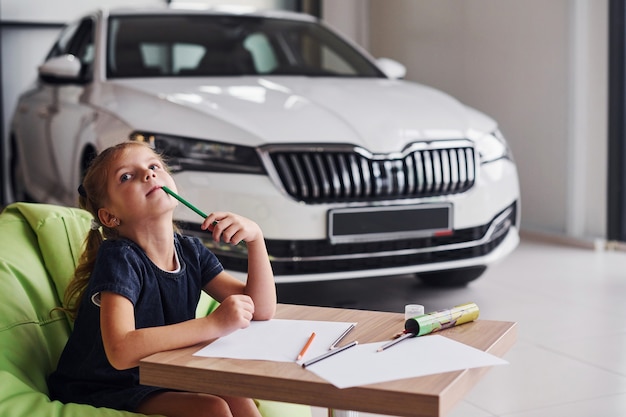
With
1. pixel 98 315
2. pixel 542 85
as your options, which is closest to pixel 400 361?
pixel 98 315

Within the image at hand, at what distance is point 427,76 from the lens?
24.8ft

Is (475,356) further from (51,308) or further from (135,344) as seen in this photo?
(51,308)

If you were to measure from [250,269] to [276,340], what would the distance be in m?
0.32

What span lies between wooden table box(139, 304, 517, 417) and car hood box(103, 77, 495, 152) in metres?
1.97

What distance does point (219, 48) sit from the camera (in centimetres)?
472

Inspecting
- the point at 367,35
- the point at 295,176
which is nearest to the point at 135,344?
the point at 295,176

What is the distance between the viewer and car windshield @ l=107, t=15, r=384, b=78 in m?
4.46

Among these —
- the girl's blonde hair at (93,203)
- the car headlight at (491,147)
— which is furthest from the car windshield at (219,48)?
the girl's blonde hair at (93,203)

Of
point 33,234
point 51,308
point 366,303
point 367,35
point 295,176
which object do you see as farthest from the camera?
point 367,35

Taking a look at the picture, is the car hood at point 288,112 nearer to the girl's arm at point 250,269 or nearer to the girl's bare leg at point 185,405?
the girl's arm at point 250,269

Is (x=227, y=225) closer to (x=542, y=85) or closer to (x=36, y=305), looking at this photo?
(x=36, y=305)

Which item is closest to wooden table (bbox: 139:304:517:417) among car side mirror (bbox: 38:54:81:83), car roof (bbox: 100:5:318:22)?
car side mirror (bbox: 38:54:81:83)

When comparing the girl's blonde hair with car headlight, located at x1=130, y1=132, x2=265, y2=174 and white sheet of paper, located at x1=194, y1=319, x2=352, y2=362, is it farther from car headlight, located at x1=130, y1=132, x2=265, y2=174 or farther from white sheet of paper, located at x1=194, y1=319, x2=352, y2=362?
car headlight, located at x1=130, y1=132, x2=265, y2=174

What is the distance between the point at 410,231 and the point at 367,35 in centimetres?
500
